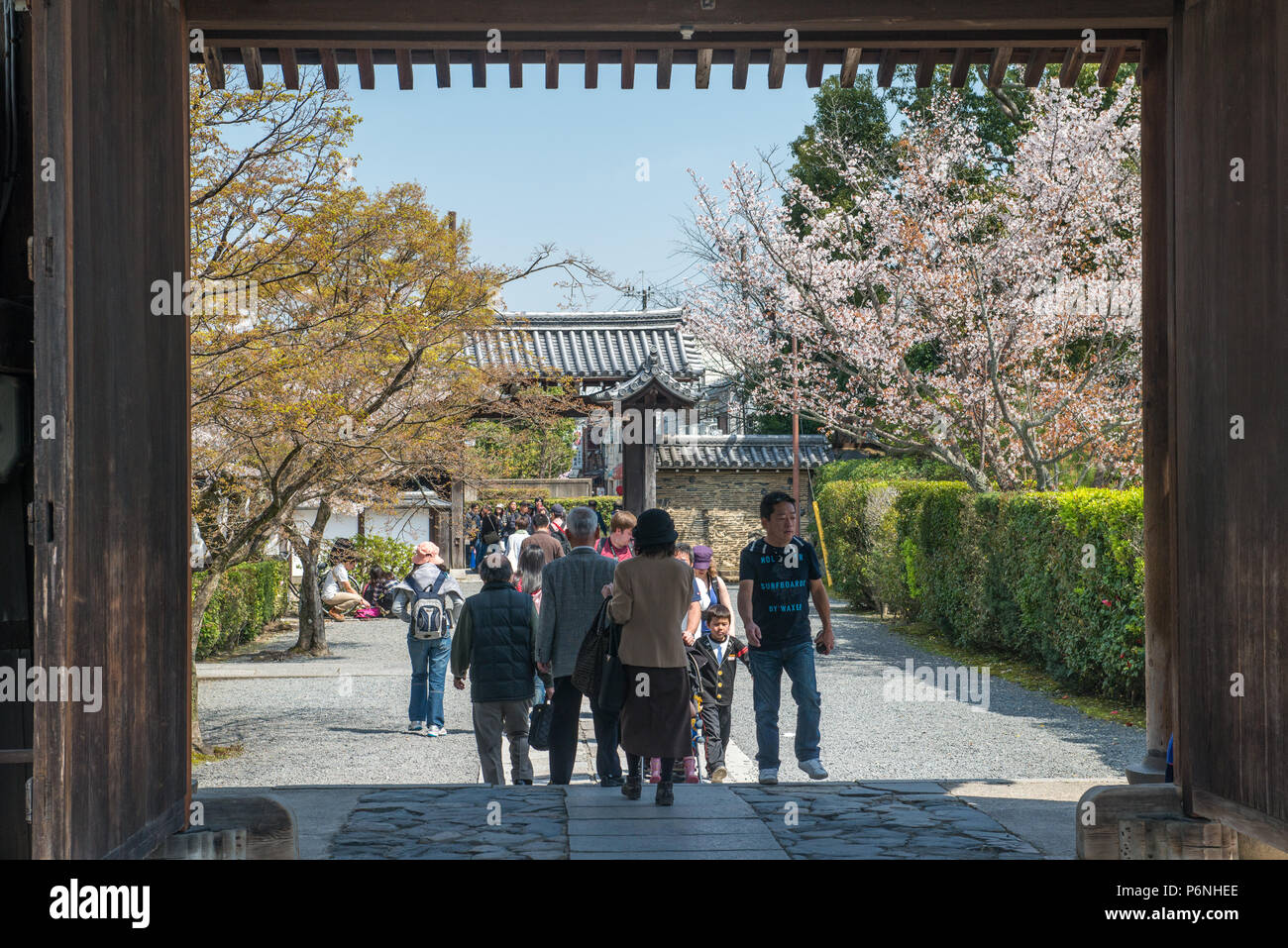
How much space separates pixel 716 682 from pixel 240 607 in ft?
36.2

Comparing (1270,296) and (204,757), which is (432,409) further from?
(1270,296)

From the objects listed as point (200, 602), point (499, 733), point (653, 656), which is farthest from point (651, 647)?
point (200, 602)

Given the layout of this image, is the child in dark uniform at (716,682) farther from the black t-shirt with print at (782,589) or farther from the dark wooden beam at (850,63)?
the dark wooden beam at (850,63)

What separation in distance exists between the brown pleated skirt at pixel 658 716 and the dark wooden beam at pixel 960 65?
125 inches

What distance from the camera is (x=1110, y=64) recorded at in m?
5.48

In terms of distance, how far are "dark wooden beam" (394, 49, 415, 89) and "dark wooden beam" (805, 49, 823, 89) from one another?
1774 mm

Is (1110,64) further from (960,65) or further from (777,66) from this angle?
(777,66)

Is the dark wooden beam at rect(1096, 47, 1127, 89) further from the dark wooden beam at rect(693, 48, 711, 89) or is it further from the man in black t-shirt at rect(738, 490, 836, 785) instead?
the man in black t-shirt at rect(738, 490, 836, 785)

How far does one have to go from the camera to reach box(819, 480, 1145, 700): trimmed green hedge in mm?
10555

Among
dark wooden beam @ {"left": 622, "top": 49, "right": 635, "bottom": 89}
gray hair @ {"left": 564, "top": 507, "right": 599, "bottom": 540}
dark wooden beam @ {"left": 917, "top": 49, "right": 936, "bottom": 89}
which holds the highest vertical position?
dark wooden beam @ {"left": 917, "top": 49, "right": 936, "bottom": 89}

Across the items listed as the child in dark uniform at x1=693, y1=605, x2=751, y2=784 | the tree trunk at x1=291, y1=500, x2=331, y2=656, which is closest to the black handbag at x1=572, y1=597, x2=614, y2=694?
the child in dark uniform at x1=693, y1=605, x2=751, y2=784

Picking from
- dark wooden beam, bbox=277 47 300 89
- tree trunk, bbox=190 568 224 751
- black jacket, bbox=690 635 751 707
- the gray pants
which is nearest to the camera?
dark wooden beam, bbox=277 47 300 89

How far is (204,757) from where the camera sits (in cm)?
990
